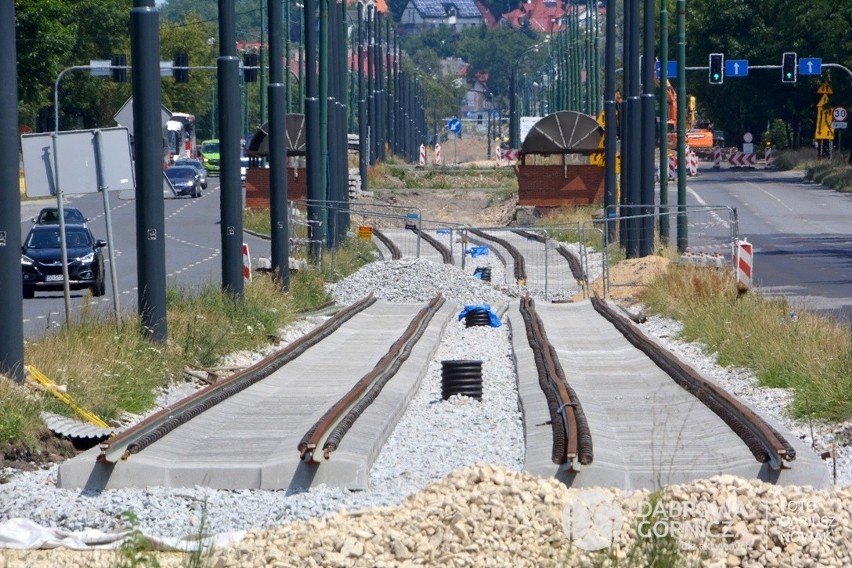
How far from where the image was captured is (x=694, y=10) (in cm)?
10338

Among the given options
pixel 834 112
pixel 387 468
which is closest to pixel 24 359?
pixel 387 468

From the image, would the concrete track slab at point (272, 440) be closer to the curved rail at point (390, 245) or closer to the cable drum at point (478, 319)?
the cable drum at point (478, 319)

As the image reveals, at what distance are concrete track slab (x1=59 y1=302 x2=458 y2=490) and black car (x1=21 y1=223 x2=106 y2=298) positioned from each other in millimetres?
14078

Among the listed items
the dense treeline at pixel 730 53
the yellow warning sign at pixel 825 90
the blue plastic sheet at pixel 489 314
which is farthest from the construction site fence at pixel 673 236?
the dense treeline at pixel 730 53

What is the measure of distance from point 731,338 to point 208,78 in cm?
11482

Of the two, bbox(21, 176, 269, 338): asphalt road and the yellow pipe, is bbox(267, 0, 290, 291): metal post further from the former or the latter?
the yellow pipe

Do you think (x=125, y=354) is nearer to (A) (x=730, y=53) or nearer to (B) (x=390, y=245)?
(B) (x=390, y=245)

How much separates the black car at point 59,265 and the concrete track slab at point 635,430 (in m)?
14.1

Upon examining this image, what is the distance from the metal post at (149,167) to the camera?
18688 mm

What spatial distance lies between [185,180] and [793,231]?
37699 millimetres

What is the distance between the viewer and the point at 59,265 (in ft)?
110

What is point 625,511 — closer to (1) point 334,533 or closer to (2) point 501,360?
(1) point 334,533

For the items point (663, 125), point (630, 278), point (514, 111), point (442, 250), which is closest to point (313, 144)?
point (442, 250)

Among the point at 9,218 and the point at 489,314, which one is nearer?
the point at 9,218
